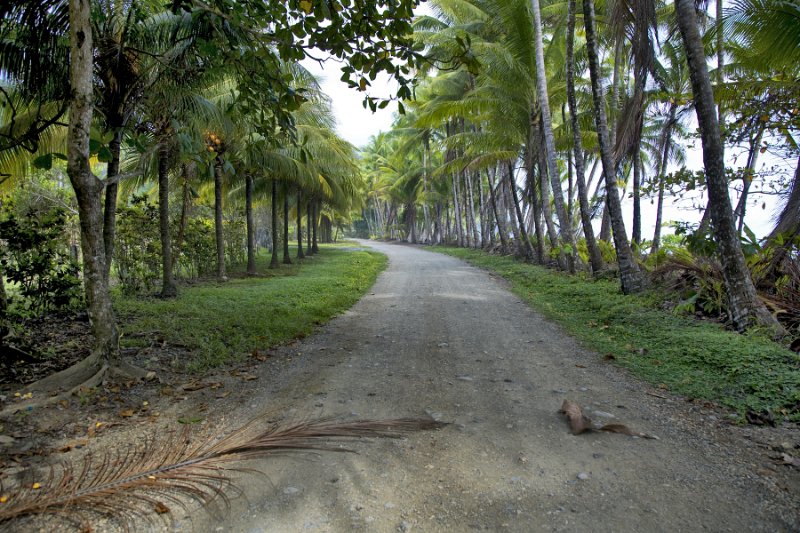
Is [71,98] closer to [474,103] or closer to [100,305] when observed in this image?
[100,305]

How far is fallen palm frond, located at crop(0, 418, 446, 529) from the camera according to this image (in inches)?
94.3

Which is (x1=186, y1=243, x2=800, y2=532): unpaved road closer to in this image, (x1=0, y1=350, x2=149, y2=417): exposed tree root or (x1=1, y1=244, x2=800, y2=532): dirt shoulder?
(x1=1, y1=244, x2=800, y2=532): dirt shoulder

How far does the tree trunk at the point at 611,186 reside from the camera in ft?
28.9

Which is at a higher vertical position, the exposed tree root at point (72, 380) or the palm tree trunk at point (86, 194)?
the palm tree trunk at point (86, 194)

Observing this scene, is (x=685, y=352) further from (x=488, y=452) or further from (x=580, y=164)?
(x=580, y=164)

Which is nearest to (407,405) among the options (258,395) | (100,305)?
(258,395)

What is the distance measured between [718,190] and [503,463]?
5220 millimetres

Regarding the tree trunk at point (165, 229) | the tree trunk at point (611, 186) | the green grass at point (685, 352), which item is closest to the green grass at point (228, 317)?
the tree trunk at point (165, 229)

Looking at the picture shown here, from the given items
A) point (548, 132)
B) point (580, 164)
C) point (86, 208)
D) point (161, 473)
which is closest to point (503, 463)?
point (161, 473)

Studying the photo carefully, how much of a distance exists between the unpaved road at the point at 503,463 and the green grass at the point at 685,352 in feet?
1.26

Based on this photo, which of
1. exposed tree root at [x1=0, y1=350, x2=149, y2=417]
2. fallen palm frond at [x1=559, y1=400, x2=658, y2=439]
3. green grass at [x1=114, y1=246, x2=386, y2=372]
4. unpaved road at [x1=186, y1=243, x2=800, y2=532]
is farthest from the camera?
green grass at [x1=114, y1=246, x2=386, y2=372]

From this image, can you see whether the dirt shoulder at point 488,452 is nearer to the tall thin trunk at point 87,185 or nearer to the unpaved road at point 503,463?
the unpaved road at point 503,463

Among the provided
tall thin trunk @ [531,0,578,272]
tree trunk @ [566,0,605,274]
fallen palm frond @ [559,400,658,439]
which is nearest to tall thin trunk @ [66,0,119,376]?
fallen palm frond @ [559,400,658,439]

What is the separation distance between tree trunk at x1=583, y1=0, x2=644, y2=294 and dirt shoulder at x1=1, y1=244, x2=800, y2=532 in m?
3.98
